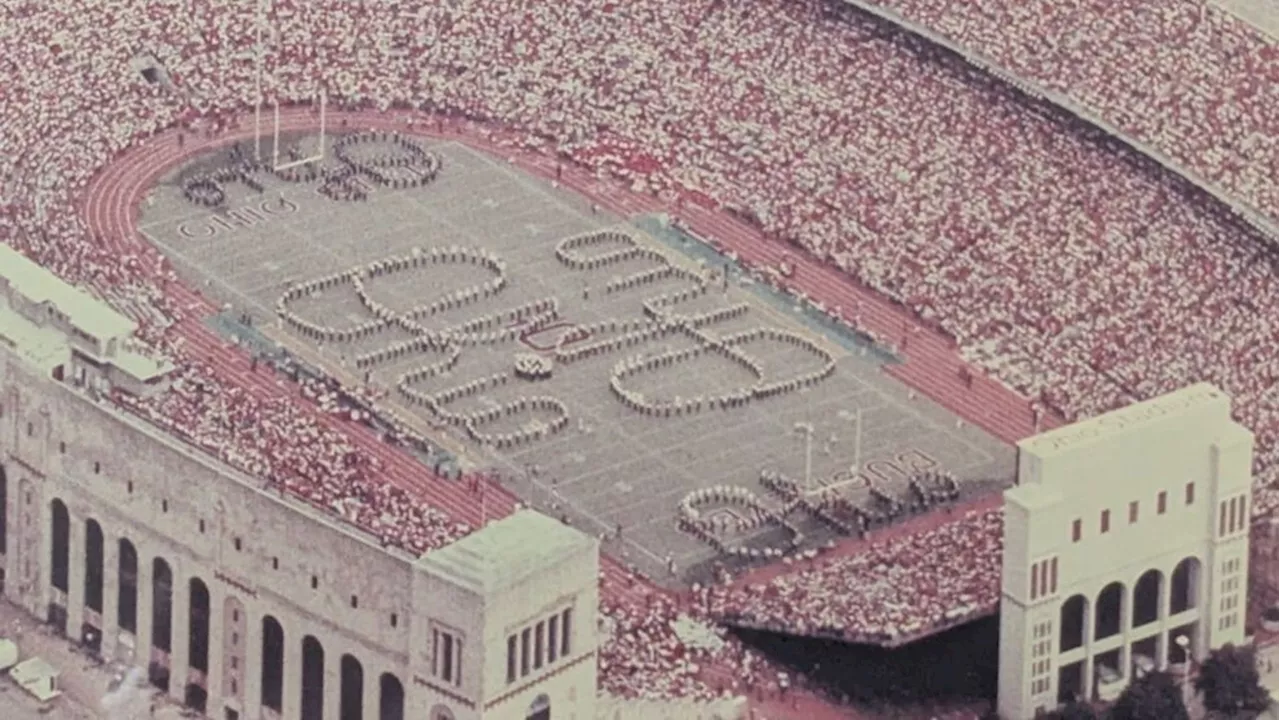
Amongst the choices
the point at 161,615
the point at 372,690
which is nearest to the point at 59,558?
the point at 161,615

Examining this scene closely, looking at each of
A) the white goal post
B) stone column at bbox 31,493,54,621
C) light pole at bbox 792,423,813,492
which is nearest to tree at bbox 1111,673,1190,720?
light pole at bbox 792,423,813,492

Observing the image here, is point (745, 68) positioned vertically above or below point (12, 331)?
above

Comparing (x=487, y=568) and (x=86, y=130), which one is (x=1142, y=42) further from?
(x=487, y=568)

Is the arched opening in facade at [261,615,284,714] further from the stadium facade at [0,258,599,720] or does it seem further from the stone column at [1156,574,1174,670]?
the stone column at [1156,574,1174,670]

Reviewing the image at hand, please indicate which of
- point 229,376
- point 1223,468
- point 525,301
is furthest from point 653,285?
point 1223,468

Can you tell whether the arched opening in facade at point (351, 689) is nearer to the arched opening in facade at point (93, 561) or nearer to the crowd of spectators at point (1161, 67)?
the arched opening in facade at point (93, 561)

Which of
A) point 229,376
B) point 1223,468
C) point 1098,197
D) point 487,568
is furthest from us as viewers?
point 1098,197
